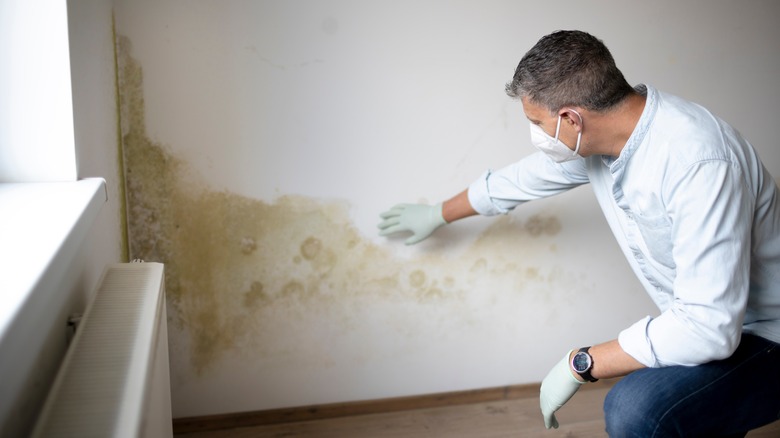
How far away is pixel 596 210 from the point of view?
7.62 ft

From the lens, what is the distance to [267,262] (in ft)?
6.79

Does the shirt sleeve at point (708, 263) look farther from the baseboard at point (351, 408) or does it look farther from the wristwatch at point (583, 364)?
the baseboard at point (351, 408)

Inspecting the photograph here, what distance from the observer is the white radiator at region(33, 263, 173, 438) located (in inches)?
29.9

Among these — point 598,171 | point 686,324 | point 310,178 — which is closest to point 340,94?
point 310,178

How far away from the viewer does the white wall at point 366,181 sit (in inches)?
75.5

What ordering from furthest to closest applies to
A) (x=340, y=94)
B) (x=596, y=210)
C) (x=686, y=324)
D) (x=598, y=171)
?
(x=596, y=210) < (x=340, y=94) < (x=598, y=171) < (x=686, y=324)

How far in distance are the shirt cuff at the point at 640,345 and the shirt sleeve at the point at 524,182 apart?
49cm

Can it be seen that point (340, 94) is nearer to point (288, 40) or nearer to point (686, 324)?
point (288, 40)

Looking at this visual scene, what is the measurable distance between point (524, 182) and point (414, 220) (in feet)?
1.22

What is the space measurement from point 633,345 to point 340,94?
109cm

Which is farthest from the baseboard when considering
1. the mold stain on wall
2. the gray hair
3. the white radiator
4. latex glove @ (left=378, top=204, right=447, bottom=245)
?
the gray hair

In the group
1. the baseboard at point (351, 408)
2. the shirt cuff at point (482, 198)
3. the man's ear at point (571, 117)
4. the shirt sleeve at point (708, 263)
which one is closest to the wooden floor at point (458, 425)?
the baseboard at point (351, 408)

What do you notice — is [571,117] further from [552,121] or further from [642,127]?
[642,127]

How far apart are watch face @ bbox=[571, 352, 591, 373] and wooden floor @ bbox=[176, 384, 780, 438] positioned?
0.76 m
